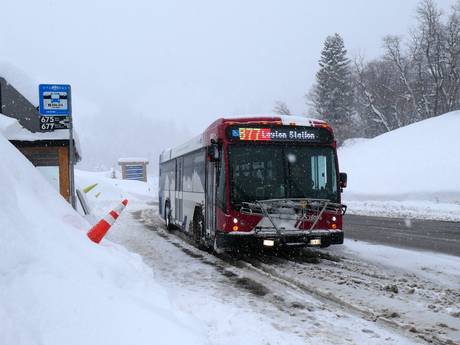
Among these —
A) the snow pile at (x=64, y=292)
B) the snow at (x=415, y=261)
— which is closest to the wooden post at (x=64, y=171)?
the snow at (x=415, y=261)

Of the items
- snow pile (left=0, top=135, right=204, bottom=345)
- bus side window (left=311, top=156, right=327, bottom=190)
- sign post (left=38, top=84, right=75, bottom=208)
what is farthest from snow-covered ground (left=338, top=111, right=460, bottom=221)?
snow pile (left=0, top=135, right=204, bottom=345)

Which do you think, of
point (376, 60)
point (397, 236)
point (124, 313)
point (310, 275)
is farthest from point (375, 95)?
point (124, 313)

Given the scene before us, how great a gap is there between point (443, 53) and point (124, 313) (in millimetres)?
64323

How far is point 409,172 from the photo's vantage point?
35.2 metres

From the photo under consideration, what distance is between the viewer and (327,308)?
6.44m

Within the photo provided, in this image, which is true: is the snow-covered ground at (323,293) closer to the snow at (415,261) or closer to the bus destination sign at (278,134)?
the snow at (415,261)

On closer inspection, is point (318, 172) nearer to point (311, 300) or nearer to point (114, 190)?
point (311, 300)

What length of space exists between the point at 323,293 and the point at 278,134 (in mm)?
4372

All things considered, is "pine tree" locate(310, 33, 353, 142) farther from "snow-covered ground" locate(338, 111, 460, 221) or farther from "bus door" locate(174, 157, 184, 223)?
"bus door" locate(174, 157, 184, 223)

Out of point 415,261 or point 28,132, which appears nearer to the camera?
point 415,261

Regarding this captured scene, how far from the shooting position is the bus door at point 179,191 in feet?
51.4

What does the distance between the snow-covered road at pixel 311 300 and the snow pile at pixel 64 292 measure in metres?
0.77

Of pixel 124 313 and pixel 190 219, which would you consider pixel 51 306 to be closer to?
pixel 124 313

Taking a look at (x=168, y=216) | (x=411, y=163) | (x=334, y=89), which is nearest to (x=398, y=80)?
(x=334, y=89)
